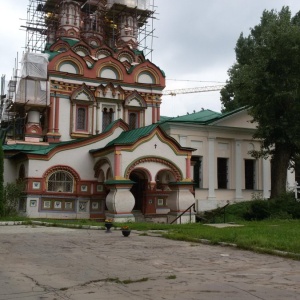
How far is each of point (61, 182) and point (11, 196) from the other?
276 centimetres

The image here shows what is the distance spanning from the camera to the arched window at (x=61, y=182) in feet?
80.0

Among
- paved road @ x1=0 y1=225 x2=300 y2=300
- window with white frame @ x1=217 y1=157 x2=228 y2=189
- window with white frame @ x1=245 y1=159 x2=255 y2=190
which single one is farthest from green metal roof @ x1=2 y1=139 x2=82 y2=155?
window with white frame @ x1=245 y1=159 x2=255 y2=190

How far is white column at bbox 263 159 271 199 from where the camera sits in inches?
1179

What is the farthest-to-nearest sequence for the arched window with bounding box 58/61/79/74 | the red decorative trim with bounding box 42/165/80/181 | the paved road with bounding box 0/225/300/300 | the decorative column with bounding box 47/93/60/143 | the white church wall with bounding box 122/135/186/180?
the arched window with bounding box 58/61/79/74
the decorative column with bounding box 47/93/60/143
the red decorative trim with bounding box 42/165/80/181
the white church wall with bounding box 122/135/186/180
the paved road with bounding box 0/225/300/300

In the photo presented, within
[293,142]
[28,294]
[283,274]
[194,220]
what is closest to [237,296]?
[283,274]

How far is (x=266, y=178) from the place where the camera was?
3014cm

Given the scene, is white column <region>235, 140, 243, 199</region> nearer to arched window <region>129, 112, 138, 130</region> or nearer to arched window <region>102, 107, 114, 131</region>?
arched window <region>129, 112, 138, 130</region>

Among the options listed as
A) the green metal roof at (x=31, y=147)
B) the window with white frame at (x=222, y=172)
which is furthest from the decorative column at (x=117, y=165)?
the window with white frame at (x=222, y=172)

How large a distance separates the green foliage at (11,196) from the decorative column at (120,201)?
15.8 ft

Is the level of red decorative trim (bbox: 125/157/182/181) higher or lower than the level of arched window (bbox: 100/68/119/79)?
lower

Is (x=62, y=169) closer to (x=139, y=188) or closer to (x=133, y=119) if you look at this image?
(x=139, y=188)

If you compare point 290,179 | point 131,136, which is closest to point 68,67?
point 131,136

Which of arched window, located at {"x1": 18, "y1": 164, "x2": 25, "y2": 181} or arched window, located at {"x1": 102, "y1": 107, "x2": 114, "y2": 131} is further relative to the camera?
arched window, located at {"x1": 102, "y1": 107, "x2": 114, "y2": 131}

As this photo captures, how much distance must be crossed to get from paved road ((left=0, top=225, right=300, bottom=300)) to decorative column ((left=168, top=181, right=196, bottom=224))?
10018 millimetres
